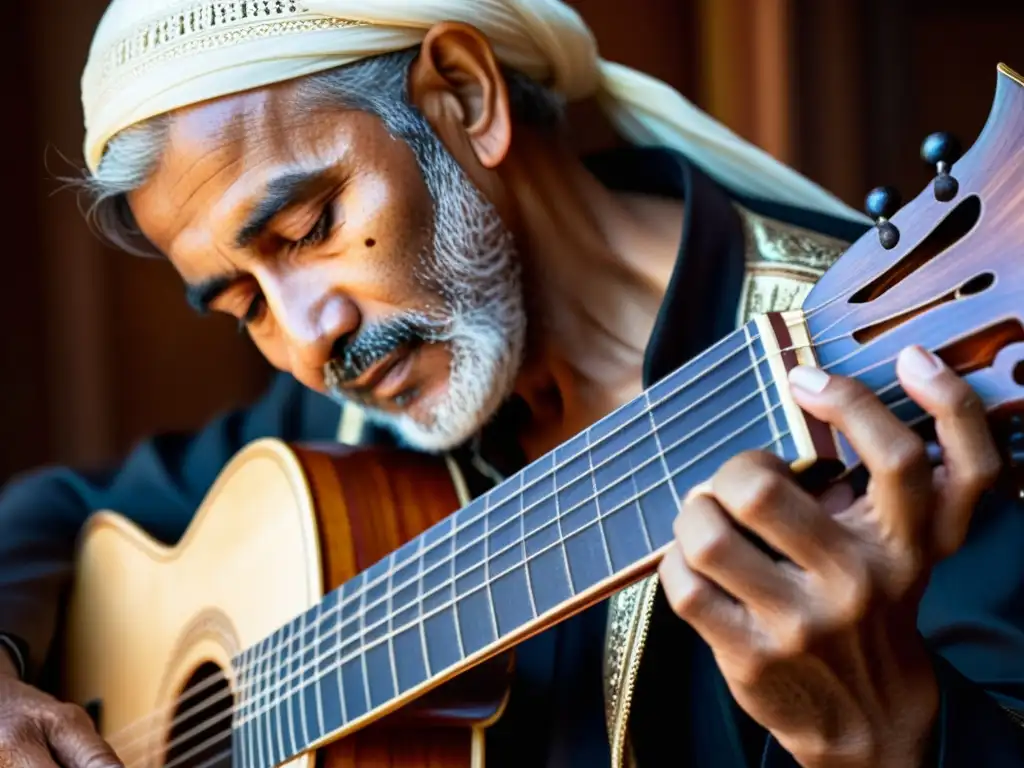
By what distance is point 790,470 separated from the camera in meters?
0.61

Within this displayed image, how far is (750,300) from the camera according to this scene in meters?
1.01

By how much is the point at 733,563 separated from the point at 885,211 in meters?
0.20

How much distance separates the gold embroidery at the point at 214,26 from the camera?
41.1 inches

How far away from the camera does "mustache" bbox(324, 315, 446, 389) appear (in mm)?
1044

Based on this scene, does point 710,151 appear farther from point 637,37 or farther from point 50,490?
point 50,490

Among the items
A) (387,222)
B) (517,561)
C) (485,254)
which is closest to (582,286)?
(485,254)

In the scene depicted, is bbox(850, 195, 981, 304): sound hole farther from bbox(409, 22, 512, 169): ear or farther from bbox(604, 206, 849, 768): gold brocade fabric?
bbox(409, 22, 512, 169): ear

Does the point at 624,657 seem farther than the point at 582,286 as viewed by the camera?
No

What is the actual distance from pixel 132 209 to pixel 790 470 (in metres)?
0.80

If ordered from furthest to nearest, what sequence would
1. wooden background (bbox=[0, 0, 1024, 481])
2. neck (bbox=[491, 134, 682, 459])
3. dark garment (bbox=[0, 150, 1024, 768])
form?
1. wooden background (bbox=[0, 0, 1024, 481])
2. neck (bbox=[491, 134, 682, 459])
3. dark garment (bbox=[0, 150, 1024, 768])

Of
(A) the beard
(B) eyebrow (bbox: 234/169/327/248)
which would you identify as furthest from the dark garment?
(B) eyebrow (bbox: 234/169/327/248)

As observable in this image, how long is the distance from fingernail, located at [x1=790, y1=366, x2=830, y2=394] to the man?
0.62ft

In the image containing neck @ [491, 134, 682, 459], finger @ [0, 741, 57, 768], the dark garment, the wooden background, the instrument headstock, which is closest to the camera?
the instrument headstock

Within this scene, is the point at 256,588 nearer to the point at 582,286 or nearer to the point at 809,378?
the point at 582,286
